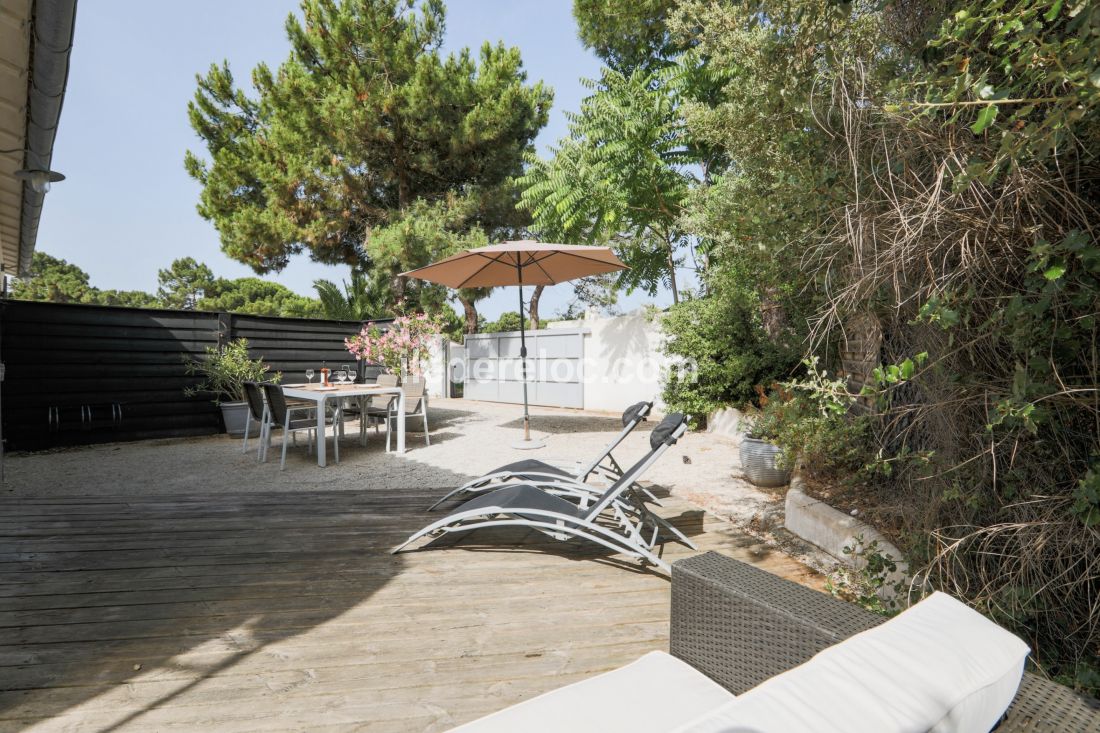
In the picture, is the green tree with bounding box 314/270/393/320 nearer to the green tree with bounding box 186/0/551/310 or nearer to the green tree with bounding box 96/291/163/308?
the green tree with bounding box 186/0/551/310

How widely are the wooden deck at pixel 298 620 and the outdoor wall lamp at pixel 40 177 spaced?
2657mm

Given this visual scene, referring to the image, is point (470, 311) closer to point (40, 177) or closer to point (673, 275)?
point (673, 275)

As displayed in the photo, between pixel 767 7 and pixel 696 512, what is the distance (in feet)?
11.2

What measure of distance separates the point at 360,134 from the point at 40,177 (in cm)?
1031

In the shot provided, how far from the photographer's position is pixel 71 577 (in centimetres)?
272

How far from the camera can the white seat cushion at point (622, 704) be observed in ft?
3.95

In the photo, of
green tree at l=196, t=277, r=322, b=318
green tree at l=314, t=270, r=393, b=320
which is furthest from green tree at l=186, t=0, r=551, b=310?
green tree at l=196, t=277, r=322, b=318

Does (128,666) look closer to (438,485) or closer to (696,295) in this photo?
(438,485)

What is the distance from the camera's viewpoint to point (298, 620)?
233cm

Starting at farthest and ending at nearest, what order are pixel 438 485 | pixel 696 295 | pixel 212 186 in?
pixel 212 186
pixel 696 295
pixel 438 485

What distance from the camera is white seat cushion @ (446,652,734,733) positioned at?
1204 millimetres

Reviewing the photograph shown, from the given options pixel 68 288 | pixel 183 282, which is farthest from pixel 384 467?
pixel 68 288

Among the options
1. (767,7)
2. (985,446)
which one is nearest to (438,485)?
(985,446)

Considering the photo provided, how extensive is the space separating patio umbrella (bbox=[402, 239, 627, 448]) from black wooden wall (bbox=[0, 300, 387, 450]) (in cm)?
425
